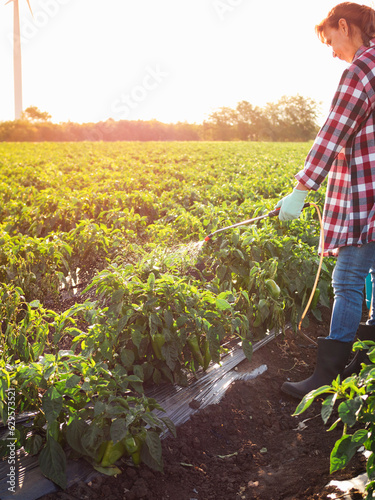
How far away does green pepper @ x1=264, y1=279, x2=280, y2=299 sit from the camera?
8.75 ft

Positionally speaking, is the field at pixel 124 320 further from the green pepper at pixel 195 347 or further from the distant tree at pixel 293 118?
the distant tree at pixel 293 118

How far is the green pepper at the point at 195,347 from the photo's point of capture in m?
2.17

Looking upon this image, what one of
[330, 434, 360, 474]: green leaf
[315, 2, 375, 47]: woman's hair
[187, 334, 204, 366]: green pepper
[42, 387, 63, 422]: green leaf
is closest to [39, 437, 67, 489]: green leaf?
[42, 387, 63, 422]: green leaf

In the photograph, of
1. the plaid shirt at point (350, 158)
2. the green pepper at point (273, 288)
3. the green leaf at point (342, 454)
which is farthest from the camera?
the green pepper at point (273, 288)

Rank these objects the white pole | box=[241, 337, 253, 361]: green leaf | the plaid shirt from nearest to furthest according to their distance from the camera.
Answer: the plaid shirt
box=[241, 337, 253, 361]: green leaf
the white pole

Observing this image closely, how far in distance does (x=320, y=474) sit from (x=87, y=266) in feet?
9.04

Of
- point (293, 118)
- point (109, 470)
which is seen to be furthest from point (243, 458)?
point (293, 118)

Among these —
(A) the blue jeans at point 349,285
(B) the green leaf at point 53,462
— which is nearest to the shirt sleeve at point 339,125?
(A) the blue jeans at point 349,285

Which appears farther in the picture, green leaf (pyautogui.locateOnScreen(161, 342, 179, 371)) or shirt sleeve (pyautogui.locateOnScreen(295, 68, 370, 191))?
green leaf (pyautogui.locateOnScreen(161, 342, 179, 371))

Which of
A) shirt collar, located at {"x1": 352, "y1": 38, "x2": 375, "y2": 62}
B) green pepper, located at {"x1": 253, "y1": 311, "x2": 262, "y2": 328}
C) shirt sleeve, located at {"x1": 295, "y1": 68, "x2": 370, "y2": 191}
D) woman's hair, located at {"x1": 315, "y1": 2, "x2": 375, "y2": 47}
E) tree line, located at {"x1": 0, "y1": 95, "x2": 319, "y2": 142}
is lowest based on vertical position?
green pepper, located at {"x1": 253, "y1": 311, "x2": 262, "y2": 328}

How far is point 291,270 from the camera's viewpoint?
2996 mm

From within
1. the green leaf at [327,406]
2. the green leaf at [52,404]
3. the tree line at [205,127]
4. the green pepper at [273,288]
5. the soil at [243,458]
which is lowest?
the soil at [243,458]

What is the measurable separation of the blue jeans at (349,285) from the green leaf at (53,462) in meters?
1.34

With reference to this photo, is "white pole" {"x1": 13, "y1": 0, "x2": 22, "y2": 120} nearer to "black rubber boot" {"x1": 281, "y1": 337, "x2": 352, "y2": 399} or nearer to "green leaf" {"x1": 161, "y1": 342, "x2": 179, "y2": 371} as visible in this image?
"green leaf" {"x1": 161, "y1": 342, "x2": 179, "y2": 371}
